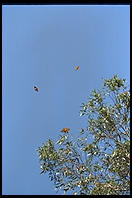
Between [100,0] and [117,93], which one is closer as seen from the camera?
[100,0]

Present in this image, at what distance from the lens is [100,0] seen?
1.70 metres

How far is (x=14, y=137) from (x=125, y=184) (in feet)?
8.08

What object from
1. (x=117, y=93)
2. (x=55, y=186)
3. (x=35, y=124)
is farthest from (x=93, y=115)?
(x=35, y=124)

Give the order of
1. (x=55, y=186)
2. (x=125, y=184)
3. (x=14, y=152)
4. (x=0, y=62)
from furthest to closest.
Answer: (x=14, y=152)
(x=55, y=186)
(x=125, y=184)
(x=0, y=62)

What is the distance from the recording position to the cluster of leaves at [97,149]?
13.4ft

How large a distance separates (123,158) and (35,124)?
7.96ft

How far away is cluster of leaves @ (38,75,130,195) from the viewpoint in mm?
4082

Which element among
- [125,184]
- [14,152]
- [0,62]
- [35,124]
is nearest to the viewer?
[0,62]

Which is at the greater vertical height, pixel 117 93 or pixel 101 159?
pixel 117 93

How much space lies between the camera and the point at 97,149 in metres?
4.43

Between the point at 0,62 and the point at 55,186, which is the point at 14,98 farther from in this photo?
the point at 0,62

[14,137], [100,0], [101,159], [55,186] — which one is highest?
[100,0]

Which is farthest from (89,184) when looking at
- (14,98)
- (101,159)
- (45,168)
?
(14,98)

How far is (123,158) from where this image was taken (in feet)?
13.0
